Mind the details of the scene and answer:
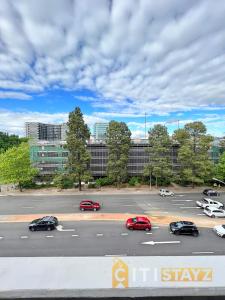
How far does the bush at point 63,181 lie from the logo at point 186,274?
41.7 metres

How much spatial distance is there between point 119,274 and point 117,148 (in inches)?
1724

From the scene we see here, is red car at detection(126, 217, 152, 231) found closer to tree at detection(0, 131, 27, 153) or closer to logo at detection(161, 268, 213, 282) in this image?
logo at detection(161, 268, 213, 282)

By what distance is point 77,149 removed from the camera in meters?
47.6

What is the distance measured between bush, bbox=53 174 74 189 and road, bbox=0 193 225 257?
10.1 m

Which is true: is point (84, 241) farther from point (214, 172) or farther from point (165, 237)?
point (214, 172)

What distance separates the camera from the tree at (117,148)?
49781mm

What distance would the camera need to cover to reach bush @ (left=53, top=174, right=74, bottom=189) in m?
48.1

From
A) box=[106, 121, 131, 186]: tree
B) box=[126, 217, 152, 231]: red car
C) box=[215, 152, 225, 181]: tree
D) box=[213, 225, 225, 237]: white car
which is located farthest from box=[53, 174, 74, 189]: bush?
box=[215, 152, 225, 181]: tree

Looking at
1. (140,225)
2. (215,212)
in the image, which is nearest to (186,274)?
(140,225)

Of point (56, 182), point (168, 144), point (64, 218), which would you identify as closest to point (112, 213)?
point (64, 218)

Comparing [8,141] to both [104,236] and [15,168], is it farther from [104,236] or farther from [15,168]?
[104,236]

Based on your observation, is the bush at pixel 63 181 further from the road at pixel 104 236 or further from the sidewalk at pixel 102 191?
the road at pixel 104 236

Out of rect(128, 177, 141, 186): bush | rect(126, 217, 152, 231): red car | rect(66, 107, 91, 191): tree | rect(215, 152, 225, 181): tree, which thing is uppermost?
rect(66, 107, 91, 191): tree

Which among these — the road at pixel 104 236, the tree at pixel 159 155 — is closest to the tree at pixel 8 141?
the road at pixel 104 236
